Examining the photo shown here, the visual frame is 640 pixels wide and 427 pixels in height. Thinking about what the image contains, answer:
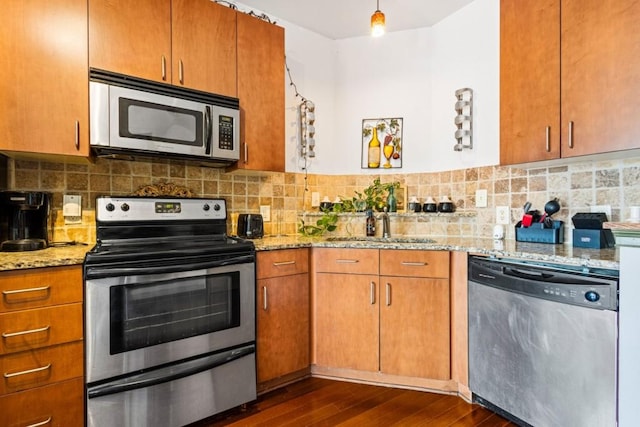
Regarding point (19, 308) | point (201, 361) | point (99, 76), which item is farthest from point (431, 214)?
point (19, 308)

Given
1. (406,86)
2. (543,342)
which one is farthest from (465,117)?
(543,342)

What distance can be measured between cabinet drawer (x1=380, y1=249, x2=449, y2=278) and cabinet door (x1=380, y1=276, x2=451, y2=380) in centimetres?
4

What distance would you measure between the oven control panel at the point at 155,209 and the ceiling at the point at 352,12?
59.2 inches

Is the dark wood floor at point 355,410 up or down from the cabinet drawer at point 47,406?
down

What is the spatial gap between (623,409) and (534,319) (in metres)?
0.41

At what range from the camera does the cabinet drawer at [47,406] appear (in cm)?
134

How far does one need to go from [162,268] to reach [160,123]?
779 mm

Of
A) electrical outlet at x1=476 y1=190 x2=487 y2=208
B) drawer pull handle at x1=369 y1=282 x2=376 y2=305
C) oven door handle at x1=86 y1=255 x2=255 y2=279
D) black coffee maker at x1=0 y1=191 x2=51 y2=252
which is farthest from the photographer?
electrical outlet at x1=476 y1=190 x2=487 y2=208

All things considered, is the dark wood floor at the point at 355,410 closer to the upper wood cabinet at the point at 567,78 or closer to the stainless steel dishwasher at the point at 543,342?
the stainless steel dishwasher at the point at 543,342

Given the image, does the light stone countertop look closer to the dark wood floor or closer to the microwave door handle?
the microwave door handle

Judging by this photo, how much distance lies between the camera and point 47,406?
4.59ft

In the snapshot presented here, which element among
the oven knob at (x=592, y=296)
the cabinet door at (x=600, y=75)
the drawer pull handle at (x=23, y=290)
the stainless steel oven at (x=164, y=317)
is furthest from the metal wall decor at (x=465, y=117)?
the drawer pull handle at (x=23, y=290)

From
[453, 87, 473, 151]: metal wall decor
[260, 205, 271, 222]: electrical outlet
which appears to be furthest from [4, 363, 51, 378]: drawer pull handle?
[453, 87, 473, 151]: metal wall decor

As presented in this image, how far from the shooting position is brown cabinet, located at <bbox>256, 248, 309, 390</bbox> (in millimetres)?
2006
